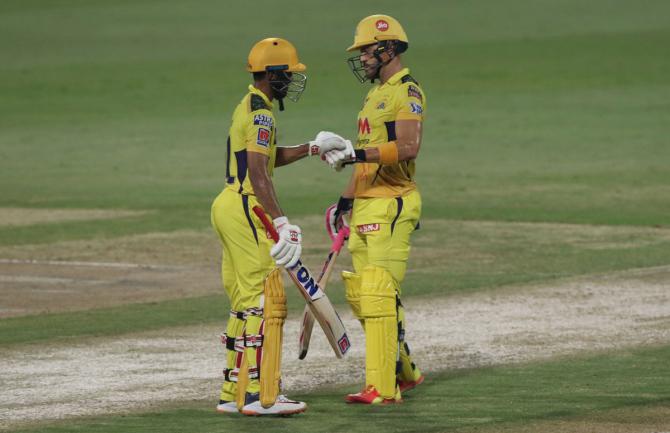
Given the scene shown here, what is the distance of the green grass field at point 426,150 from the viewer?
425 inches

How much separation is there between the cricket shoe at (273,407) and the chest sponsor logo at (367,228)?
127 cm

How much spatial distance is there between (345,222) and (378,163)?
0.83 m

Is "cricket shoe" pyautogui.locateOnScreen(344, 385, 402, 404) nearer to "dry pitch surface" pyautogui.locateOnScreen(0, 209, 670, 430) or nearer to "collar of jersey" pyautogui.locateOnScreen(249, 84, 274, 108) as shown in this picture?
"dry pitch surface" pyautogui.locateOnScreen(0, 209, 670, 430)

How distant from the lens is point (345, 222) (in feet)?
36.6

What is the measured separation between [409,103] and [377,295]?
4.26ft

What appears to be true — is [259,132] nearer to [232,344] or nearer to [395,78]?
[395,78]

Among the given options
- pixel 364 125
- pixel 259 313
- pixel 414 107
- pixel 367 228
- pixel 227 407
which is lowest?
pixel 227 407

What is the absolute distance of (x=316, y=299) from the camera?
1019cm

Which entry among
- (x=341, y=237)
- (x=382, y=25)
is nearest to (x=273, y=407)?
(x=341, y=237)

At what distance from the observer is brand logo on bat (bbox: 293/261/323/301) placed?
32.9 ft

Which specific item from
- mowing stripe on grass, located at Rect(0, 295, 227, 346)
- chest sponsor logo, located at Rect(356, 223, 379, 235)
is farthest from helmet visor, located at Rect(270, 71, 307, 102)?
mowing stripe on grass, located at Rect(0, 295, 227, 346)

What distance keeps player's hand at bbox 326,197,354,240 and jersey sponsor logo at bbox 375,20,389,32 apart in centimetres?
119

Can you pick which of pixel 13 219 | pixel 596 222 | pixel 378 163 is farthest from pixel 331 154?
pixel 13 219

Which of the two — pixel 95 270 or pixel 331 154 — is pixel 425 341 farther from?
pixel 95 270
